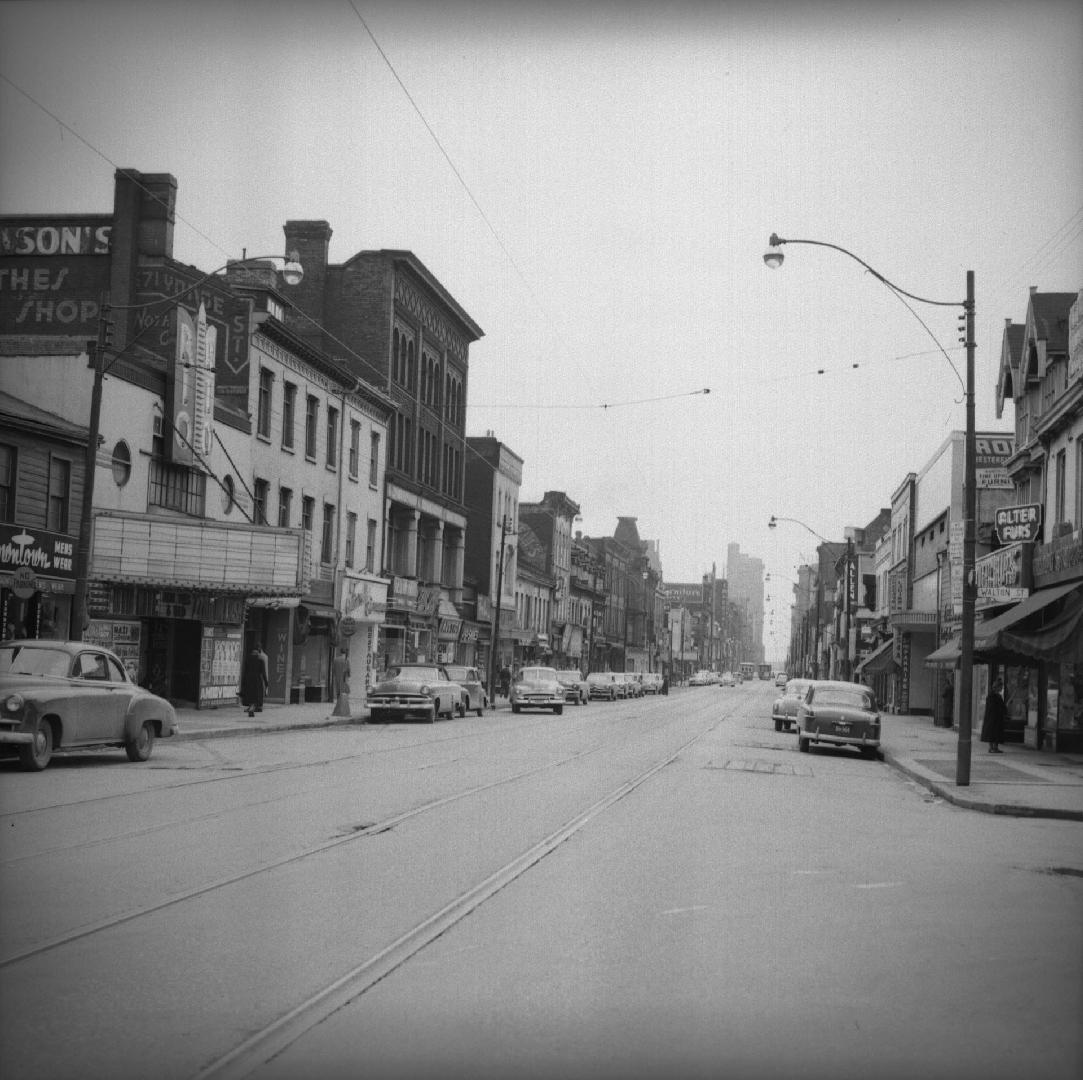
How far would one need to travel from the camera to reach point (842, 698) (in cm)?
2953

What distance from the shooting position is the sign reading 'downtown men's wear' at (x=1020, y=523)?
98.9 ft

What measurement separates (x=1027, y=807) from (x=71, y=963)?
1334 cm

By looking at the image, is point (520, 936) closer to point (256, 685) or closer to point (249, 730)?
point (249, 730)

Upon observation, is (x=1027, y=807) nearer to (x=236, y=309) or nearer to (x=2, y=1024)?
(x=2, y=1024)

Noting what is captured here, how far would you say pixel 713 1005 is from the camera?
21.8 ft

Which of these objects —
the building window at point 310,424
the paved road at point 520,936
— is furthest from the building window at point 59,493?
the building window at point 310,424

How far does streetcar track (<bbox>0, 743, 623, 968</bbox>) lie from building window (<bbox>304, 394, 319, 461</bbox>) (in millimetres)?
27243

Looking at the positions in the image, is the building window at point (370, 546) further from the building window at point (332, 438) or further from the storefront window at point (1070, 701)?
the storefront window at point (1070, 701)

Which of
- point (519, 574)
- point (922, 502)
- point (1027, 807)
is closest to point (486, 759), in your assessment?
point (1027, 807)

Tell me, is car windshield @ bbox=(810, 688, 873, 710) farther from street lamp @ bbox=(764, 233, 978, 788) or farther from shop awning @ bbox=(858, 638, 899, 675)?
shop awning @ bbox=(858, 638, 899, 675)

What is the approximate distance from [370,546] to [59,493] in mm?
22828

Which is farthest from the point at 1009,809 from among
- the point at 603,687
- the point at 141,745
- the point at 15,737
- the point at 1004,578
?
the point at 603,687

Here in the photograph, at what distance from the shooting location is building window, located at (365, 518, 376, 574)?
165 feet

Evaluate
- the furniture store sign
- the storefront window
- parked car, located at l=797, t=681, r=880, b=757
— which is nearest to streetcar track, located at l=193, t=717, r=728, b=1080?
parked car, located at l=797, t=681, r=880, b=757
